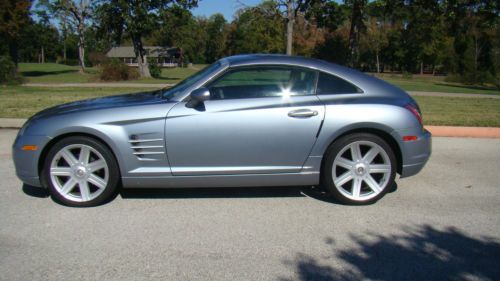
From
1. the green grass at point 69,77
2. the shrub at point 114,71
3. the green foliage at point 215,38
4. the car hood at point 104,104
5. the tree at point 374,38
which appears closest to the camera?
the car hood at point 104,104

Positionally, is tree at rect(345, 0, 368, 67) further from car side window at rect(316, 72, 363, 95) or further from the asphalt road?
car side window at rect(316, 72, 363, 95)

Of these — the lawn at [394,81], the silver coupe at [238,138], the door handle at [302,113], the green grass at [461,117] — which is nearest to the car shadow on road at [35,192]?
the silver coupe at [238,138]

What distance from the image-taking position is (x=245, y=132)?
4.39m

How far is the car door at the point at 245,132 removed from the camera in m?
4.35

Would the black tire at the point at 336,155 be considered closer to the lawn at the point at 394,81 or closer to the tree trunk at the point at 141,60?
the lawn at the point at 394,81

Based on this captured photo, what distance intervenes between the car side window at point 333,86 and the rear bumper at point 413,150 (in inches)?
25.8

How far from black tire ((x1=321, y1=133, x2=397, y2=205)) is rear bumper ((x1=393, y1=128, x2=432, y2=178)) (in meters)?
0.12

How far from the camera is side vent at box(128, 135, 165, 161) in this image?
434 centimetres

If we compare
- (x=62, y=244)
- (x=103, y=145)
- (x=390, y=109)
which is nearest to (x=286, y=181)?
(x=390, y=109)

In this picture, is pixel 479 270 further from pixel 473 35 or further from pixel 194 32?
pixel 194 32

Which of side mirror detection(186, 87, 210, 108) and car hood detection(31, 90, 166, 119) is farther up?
side mirror detection(186, 87, 210, 108)

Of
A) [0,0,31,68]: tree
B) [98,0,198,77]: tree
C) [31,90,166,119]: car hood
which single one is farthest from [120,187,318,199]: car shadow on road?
[0,0,31,68]: tree

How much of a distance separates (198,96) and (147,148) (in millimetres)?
727

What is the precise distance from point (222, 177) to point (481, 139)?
20.9 feet
